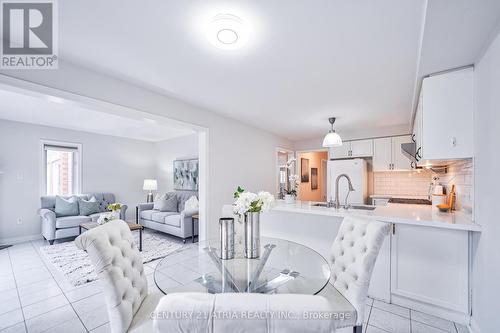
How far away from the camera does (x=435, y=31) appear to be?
1.48 m

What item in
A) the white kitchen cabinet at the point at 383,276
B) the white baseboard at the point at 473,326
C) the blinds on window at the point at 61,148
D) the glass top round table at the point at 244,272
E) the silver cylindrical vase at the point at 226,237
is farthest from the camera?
the blinds on window at the point at 61,148

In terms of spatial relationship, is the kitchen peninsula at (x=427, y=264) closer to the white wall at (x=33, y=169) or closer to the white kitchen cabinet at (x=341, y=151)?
the white kitchen cabinet at (x=341, y=151)

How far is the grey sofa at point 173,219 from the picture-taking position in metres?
4.33

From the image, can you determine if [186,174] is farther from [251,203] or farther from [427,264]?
[427,264]

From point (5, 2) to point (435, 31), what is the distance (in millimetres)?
2840

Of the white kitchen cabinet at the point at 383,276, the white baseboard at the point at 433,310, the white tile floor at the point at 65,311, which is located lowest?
the white tile floor at the point at 65,311

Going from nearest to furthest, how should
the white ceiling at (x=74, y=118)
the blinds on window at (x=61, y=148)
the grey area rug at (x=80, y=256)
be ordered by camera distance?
the grey area rug at (x=80, y=256) → the white ceiling at (x=74, y=118) → the blinds on window at (x=61, y=148)

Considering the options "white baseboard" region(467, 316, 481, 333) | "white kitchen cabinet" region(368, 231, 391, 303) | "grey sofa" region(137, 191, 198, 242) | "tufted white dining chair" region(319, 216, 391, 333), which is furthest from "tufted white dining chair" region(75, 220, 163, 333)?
"grey sofa" region(137, 191, 198, 242)

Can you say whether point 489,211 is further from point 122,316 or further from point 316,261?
point 122,316

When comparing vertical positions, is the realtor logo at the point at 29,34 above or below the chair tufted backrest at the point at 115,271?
above

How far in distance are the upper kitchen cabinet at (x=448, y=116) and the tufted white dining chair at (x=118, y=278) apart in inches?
103

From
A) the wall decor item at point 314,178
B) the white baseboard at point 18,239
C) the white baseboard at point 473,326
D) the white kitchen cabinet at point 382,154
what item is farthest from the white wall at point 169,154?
the white baseboard at point 473,326

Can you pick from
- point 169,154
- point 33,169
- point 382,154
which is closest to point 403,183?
point 382,154

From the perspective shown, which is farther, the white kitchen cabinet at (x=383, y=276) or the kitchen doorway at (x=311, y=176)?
the kitchen doorway at (x=311, y=176)
